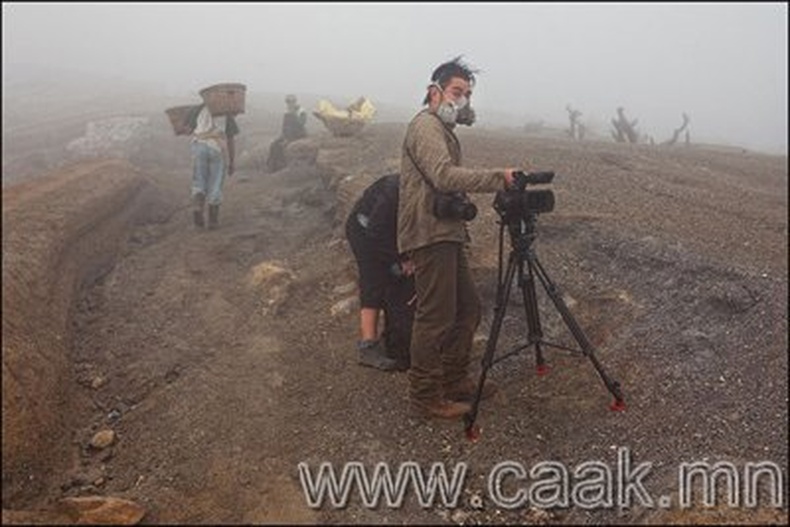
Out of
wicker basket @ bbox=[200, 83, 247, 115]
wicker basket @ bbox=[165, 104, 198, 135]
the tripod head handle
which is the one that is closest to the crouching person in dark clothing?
the tripod head handle

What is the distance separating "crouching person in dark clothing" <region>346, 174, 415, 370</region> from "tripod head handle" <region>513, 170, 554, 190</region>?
4.59 feet

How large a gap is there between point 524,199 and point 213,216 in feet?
20.5

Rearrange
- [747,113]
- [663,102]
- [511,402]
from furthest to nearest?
[663,102] → [747,113] → [511,402]

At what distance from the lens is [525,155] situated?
1114 cm

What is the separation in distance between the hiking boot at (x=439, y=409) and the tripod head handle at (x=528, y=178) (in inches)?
62.0

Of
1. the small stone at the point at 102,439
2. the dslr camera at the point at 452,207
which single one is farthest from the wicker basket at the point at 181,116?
the dslr camera at the point at 452,207

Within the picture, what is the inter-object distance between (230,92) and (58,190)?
2.64 metres

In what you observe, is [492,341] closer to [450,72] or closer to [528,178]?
[528,178]

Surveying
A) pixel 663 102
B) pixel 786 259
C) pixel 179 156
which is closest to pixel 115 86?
pixel 179 156

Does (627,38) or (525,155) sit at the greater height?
(627,38)

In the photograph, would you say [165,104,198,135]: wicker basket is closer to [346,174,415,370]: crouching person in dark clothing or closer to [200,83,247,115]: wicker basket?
[200,83,247,115]: wicker basket

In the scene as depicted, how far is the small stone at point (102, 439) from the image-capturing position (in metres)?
4.95

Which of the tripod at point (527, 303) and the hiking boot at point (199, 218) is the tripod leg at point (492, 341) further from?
the hiking boot at point (199, 218)

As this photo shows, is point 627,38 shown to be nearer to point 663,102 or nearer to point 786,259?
point 663,102
